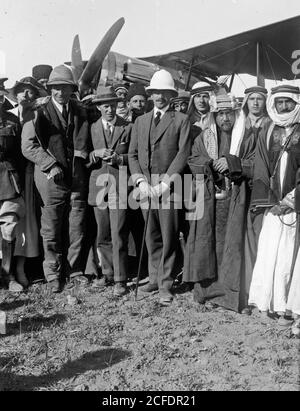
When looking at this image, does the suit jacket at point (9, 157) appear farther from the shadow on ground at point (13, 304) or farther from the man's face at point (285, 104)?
the man's face at point (285, 104)

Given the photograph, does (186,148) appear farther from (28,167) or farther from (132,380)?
(132,380)

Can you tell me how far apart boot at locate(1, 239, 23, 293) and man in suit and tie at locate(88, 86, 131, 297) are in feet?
3.20

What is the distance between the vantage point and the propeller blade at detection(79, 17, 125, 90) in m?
8.31

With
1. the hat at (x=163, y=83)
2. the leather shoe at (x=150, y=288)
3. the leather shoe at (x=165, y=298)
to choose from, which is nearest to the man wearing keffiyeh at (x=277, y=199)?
the leather shoe at (x=165, y=298)

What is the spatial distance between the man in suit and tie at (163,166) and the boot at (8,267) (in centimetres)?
159

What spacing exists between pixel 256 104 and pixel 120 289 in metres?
2.48

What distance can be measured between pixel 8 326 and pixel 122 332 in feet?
3.53

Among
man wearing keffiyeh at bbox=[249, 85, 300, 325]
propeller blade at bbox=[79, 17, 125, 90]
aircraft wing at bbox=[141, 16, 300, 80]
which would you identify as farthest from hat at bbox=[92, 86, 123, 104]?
aircraft wing at bbox=[141, 16, 300, 80]

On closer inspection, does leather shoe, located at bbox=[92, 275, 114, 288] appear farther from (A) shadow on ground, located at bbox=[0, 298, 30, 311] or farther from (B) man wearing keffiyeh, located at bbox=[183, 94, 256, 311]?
(B) man wearing keffiyeh, located at bbox=[183, 94, 256, 311]

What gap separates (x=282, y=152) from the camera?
4613 mm

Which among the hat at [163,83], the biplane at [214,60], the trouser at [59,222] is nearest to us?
the hat at [163,83]

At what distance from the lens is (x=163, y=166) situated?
536cm

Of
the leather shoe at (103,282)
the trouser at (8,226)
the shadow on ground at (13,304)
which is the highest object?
the trouser at (8,226)

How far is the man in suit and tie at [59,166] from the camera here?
221 inches
